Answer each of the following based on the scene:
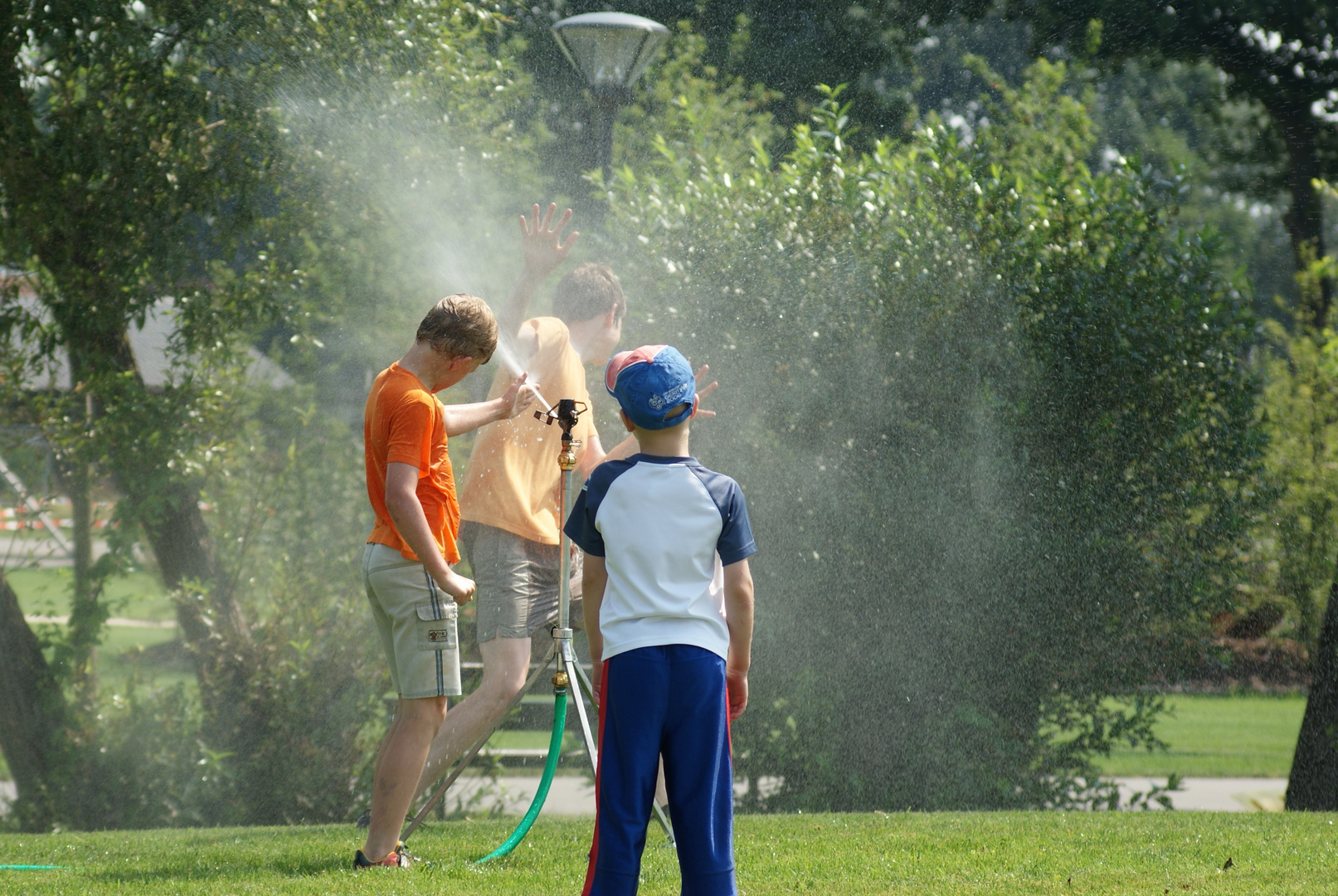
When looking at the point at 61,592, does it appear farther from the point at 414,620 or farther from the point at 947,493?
the point at 947,493

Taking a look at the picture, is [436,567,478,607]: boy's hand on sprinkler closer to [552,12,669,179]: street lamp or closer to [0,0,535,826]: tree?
[552,12,669,179]: street lamp

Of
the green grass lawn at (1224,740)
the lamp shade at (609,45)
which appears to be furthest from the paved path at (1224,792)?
the lamp shade at (609,45)

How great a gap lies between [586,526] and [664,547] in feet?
0.62

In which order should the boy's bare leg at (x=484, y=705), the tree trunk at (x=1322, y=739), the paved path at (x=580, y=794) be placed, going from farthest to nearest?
the paved path at (x=580, y=794), the tree trunk at (x=1322, y=739), the boy's bare leg at (x=484, y=705)

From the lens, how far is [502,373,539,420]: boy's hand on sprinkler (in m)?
3.18

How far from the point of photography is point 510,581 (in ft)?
12.0

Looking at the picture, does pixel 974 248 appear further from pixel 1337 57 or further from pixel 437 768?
pixel 1337 57

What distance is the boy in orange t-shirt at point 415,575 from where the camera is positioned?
3002 millimetres

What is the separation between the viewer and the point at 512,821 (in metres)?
4.40

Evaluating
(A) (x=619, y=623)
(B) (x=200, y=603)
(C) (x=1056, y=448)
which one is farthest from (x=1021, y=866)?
(B) (x=200, y=603)

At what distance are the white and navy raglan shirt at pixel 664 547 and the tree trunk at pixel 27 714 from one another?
466 cm

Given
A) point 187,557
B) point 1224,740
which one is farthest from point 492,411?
point 1224,740

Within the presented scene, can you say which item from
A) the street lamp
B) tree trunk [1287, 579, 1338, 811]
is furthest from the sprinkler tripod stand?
tree trunk [1287, 579, 1338, 811]

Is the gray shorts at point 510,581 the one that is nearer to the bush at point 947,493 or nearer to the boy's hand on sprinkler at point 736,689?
the boy's hand on sprinkler at point 736,689
